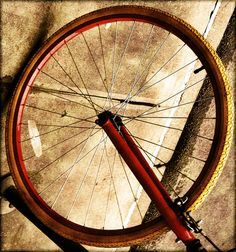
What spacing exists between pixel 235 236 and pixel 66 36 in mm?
4034

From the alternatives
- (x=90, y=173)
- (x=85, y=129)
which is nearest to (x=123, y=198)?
(x=90, y=173)

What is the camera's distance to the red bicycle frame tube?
1.79 metres

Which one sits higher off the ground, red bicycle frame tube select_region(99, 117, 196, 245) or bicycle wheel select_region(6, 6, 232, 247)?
bicycle wheel select_region(6, 6, 232, 247)

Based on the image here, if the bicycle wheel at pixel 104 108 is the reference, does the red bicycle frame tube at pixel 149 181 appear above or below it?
below

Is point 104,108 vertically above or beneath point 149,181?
above

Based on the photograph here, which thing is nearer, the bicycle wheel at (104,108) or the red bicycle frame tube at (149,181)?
the red bicycle frame tube at (149,181)

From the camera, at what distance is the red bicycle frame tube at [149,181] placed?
1793mm

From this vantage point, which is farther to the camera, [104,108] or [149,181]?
[104,108]

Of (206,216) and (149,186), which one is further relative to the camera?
(206,216)

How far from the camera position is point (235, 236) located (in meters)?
4.28

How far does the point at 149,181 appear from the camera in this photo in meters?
1.91

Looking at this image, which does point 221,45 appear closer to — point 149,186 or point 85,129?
point 85,129

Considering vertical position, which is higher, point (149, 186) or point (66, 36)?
point (66, 36)

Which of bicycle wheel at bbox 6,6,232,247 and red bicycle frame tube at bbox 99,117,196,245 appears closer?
red bicycle frame tube at bbox 99,117,196,245
